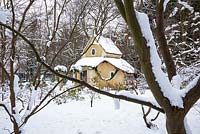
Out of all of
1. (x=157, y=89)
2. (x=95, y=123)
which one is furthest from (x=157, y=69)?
(x=95, y=123)

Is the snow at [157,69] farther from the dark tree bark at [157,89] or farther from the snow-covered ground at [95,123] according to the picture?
the snow-covered ground at [95,123]

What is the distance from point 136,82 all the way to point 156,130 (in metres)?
2.06

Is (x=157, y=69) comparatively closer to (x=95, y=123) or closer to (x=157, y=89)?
(x=157, y=89)

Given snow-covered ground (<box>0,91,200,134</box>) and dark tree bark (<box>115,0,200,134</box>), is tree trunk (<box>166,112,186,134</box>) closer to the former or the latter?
dark tree bark (<box>115,0,200,134</box>)

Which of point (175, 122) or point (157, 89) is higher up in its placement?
point (157, 89)

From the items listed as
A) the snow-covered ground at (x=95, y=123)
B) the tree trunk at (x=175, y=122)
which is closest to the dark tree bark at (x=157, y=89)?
the tree trunk at (x=175, y=122)

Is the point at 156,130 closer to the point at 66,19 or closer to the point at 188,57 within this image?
the point at 188,57

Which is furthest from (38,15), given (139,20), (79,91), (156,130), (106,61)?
(106,61)

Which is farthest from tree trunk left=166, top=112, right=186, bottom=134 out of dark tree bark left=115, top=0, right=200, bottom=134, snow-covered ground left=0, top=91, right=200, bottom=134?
snow-covered ground left=0, top=91, right=200, bottom=134

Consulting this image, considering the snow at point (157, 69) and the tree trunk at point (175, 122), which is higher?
the snow at point (157, 69)

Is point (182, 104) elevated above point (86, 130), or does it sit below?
above

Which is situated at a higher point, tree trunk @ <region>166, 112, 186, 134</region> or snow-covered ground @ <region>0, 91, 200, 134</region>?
tree trunk @ <region>166, 112, 186, 134</region>

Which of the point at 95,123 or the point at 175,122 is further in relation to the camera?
the point at 95,123

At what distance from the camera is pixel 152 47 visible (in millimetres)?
1042
